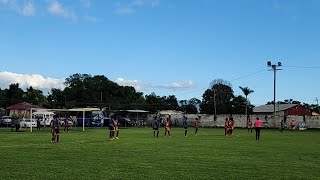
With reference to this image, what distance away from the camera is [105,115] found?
85938 millimetres

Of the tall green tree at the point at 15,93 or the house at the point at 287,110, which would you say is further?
the house at the point at 287,110

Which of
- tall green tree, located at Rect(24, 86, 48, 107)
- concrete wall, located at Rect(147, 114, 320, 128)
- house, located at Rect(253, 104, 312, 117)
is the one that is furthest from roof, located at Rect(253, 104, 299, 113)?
tall green tree, located at Rect(24, 86, 48, 107)

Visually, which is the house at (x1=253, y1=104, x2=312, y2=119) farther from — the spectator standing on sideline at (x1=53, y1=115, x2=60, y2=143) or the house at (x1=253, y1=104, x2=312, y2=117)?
the spectator standing on sideline at (x1=53, y1=115, x2=60, y2=143)

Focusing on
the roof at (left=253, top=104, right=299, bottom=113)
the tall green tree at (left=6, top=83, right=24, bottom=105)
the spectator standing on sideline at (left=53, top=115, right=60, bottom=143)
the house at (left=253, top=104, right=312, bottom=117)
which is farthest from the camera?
the roof at (left=253, top=104, right=299, bottom=113)

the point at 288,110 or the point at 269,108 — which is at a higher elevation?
the point at 269,108

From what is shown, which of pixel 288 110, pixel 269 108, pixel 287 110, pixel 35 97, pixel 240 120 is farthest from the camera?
pixel 269 108

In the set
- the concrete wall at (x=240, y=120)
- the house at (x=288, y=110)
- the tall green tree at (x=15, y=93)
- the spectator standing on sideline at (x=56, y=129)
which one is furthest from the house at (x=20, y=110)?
the house at (x=288, y=110)

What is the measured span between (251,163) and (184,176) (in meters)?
4.39

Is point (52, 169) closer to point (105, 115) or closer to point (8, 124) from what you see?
point (8, 124)

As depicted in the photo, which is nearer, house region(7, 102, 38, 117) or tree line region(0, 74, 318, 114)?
house region(7, 102, 38, 117)

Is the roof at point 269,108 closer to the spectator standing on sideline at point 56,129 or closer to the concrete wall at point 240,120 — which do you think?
the concrete wall at point 240,120

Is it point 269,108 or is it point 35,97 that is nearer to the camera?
point 35,97

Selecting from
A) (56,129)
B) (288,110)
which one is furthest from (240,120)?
(56,129)

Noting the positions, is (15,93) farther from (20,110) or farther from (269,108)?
(269,108)
